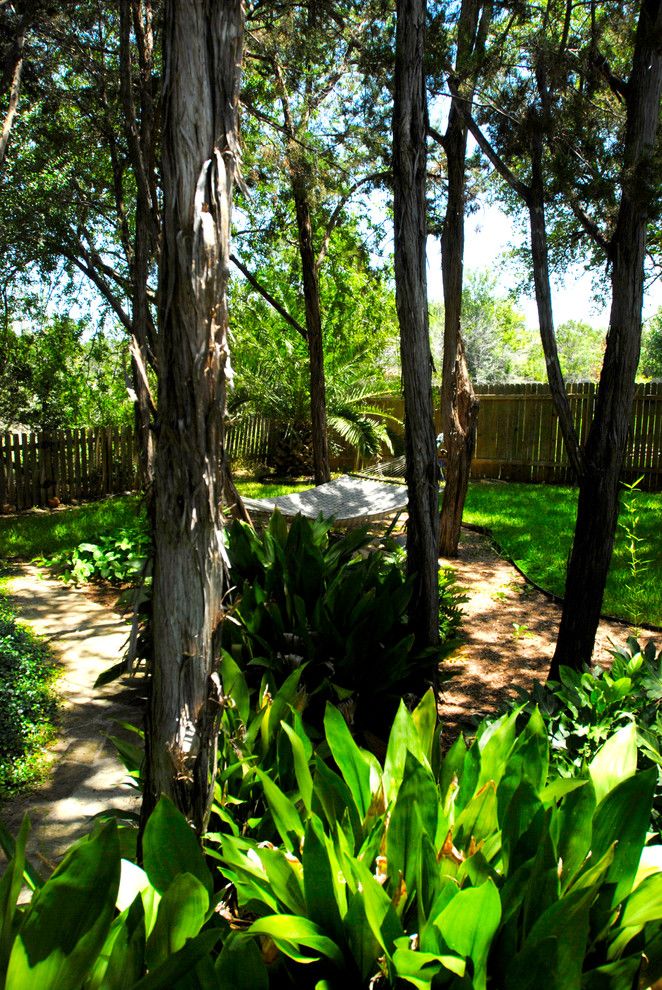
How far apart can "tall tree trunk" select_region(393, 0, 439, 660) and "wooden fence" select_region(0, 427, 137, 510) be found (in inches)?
314

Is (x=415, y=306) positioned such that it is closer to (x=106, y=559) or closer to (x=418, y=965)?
(x=418, y=965)

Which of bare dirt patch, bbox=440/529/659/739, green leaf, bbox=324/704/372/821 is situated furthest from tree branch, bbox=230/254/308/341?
green leaf, bbox=324/704/372/821

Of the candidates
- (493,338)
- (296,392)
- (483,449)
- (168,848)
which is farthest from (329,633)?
(493,338)

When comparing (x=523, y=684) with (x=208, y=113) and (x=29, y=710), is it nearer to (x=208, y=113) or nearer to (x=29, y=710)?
(x=29, y=710)

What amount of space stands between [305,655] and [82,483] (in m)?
8.57

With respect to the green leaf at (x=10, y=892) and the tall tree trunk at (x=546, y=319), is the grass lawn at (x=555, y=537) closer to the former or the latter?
the tall tree trunk at (x=546, y=319)

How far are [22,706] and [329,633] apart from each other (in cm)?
155

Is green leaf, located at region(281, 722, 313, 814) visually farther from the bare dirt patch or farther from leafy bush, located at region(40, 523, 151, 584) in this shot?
leafy bush, located at region(40, 523, 151, 584)

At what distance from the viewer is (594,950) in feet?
4.73

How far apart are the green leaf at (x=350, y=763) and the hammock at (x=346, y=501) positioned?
404 cm

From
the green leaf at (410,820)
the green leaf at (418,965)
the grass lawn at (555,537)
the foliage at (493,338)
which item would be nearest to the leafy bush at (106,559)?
the grass lawn at (555,537)

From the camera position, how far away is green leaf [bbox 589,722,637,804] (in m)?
1.73

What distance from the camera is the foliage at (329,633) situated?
3043 millimetres

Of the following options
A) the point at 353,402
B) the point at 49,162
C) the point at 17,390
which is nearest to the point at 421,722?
the point at 49,162
